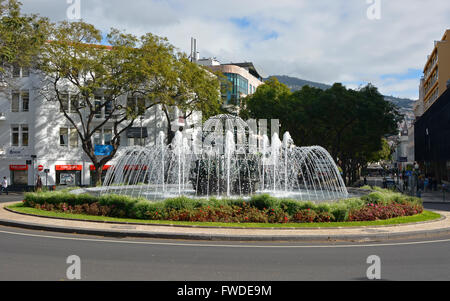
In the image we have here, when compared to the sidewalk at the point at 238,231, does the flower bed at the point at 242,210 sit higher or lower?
higher

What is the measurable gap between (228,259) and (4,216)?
11652 mm

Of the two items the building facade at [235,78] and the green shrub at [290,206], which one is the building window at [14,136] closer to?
the building facade at [235,78]

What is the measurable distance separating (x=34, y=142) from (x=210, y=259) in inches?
1565

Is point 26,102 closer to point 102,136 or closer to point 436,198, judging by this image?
point 102,136

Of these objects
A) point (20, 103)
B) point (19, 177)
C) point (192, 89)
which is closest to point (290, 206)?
point (192, 89)

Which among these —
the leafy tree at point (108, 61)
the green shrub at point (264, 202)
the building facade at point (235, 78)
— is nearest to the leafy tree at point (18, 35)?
the leafy tree at point (108, 61)

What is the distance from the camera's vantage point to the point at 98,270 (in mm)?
→ 8484

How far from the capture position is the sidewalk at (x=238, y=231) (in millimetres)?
12805

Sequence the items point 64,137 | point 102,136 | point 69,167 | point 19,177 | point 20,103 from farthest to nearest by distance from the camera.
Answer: point 102,136 → point 64,137 → point 69,167 → point 20,103 → point 19,177

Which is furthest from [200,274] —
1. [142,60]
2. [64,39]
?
[64,39]

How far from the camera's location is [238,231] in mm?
13695

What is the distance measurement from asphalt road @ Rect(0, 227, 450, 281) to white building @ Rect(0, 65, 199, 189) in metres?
33.6

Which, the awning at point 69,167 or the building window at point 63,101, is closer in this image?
the building window at point 63,101

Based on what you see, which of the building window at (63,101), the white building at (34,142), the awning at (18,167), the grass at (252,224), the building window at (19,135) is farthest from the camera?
the building window at (19,135)
